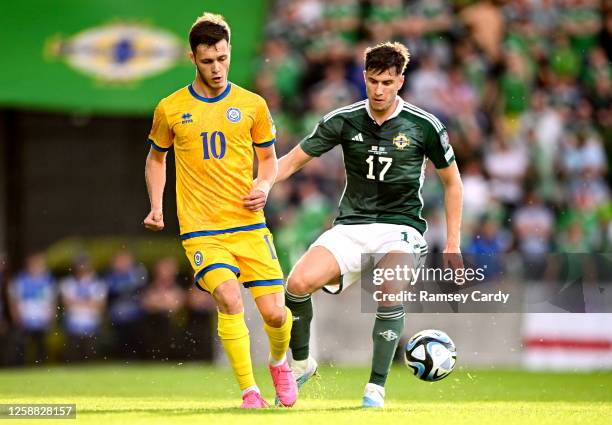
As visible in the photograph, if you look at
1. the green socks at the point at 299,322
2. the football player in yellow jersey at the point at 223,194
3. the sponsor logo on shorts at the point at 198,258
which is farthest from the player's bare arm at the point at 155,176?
the green socks at the point at 299,322

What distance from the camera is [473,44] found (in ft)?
61.3

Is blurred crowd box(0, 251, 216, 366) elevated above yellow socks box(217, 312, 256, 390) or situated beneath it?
elevated above

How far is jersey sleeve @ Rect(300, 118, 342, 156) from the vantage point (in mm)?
9522

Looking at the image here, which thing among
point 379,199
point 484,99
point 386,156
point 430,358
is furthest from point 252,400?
point 484,99

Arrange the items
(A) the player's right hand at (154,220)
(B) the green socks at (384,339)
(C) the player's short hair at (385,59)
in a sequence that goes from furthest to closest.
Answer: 1. (B) the green socks at (384,339)
2. (C) the player's short hair at (385,59)
3. (A) the player's right hand at (154,220)

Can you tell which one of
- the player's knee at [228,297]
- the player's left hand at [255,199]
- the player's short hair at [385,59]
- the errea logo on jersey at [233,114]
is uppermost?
the player's short hair at [385,59]

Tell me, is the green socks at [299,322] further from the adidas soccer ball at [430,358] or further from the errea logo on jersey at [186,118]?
the errea logo on jersey at [186,118]

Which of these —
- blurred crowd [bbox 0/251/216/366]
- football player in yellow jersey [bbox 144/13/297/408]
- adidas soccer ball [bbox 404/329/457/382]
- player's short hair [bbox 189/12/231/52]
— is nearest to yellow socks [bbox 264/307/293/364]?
football player in yellow jersey [bbox 144/13/297/408]

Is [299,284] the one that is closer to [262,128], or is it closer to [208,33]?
[262,128]

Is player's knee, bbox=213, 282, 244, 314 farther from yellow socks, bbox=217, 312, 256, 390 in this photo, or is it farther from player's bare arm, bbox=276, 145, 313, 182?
player's bare arm, bbox=276, 145, 313, 182

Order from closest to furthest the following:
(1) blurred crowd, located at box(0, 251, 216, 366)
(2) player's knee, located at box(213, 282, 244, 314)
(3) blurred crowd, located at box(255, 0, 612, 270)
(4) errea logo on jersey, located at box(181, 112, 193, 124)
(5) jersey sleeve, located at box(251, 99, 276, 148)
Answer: (2) player's knee, located at box(213, 282, 244, 314) → (4) errea logo on jersey, located at box(181, 112, 193, 124) → (5) jersey sleeve, located at box(251, 99, 276, 148) → (3) blurred crowd, located at box(255, 0, 612, 270) → (1) blurred crowd, located at box(0, 251, 216, 366)

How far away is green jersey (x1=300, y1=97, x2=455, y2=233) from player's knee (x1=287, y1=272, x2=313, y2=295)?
0.53 m

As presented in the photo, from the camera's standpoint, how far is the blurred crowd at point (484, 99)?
16250 millimetres

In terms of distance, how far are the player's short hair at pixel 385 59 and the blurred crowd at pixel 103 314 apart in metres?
7.63
